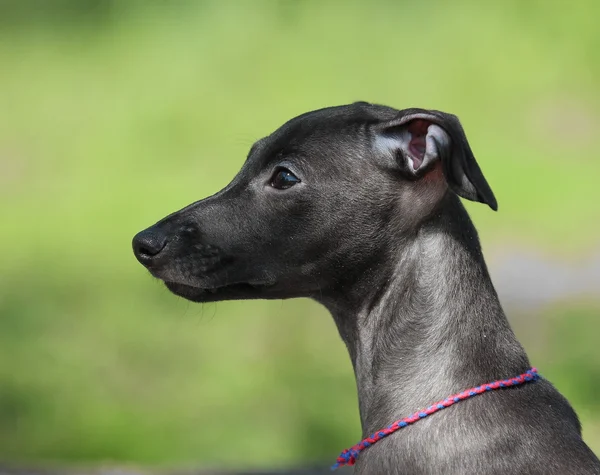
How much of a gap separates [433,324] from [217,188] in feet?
18.7

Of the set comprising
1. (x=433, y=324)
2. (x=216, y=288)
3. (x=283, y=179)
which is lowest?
(x=433, y=324)

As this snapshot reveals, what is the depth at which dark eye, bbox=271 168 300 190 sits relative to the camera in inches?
152

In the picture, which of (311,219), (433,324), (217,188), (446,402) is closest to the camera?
(446,402)

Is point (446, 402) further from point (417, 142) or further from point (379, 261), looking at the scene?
point (417, 142)

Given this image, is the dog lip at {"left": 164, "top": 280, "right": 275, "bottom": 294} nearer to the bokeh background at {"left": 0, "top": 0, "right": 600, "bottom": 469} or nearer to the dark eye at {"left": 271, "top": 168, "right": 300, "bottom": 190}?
the dark eye at {"left": 271, "top": 168, "right": 300, "bottom": 190}

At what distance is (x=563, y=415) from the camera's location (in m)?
3.65

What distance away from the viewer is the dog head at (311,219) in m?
3.79

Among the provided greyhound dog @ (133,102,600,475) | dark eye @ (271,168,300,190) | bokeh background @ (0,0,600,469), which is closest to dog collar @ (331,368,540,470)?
greyhound dog @ (133,102,600,475)

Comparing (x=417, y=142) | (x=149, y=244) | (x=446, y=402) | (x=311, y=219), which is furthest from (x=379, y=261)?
(x=149, y=244)

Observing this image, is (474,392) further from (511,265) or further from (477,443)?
(511,265)

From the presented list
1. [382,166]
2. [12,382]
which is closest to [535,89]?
[12,382]

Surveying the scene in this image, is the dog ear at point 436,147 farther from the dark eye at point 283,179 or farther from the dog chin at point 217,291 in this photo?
the dog chin at point 217,291

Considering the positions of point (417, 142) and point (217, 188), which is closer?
point (417, 142)

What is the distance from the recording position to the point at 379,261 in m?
3.81
